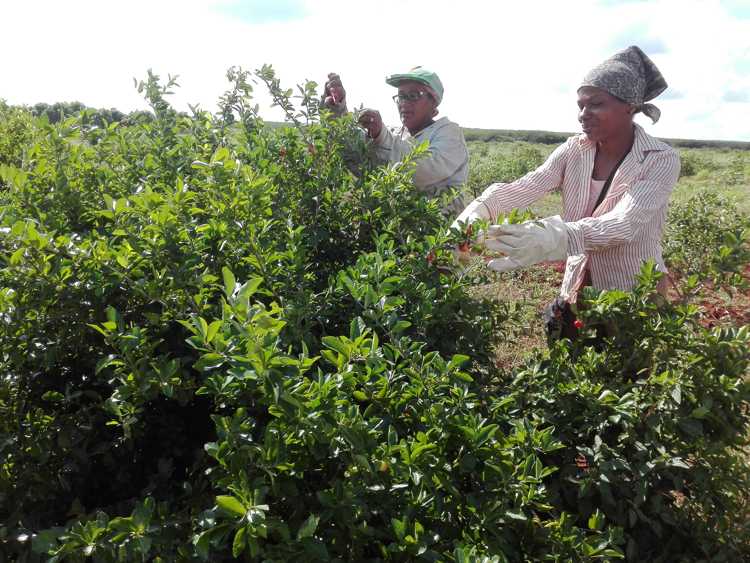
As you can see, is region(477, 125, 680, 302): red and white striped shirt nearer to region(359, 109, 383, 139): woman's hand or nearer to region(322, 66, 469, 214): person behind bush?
region(322, 66, 469, 214): person behind bush

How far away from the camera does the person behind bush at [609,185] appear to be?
7.24 ft

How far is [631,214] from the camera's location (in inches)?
86.4

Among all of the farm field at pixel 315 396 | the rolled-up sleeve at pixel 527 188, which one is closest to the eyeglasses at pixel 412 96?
the rolled-up sleeve at pixel 527 188

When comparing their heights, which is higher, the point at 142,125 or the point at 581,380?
the point at 142,125

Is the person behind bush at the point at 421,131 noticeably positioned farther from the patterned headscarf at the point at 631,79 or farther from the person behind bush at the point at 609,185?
the patterned headscarf at the point at 631,79

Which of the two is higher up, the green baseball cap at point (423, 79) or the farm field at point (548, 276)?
the green baseball cap at point (423, 79)

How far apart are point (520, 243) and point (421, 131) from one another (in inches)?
59.0

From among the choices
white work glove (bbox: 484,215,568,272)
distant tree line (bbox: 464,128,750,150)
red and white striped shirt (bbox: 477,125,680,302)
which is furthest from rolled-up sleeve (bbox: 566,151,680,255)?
distant tree line (bbox: 464,128,750,150)

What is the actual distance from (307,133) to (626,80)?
4.21 ft

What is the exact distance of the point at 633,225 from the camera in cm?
219

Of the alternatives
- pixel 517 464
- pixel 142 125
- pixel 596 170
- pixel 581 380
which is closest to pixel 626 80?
pixel 596 170

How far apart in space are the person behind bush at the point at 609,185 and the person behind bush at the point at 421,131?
48cm

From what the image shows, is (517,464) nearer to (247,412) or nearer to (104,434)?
(247,412)

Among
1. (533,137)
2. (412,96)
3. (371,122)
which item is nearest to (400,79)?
(412,96)
